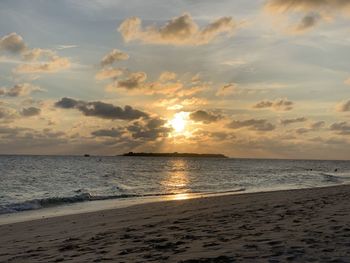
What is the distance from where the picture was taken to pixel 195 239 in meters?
11.6

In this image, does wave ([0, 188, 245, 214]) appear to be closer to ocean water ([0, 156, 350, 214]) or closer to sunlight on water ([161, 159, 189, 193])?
ocean water ([0, 156, 350, 214])

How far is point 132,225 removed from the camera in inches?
623

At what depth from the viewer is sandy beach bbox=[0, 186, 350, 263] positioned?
30.0 ft

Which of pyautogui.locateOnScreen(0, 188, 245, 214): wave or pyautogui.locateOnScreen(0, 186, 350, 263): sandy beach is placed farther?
pyautogui.locateOnScreen(0, 188, 245, 214): wave

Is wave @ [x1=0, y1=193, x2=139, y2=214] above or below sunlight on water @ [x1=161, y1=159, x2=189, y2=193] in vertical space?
above

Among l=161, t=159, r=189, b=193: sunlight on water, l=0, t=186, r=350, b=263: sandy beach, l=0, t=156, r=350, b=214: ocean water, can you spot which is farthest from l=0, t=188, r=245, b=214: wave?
l=0, t=186, r=350, b=263: sandy beach

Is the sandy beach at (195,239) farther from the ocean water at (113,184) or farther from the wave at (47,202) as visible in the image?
the ocean water at (113,184)

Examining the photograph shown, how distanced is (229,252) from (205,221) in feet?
20.5

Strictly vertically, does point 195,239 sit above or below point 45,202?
above

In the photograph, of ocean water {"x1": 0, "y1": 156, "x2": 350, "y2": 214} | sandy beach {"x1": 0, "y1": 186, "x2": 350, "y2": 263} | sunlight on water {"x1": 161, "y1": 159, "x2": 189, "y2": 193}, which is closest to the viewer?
sandy beach {"x1": 0, "y1": 186, "x2": 350, "y2": 263}

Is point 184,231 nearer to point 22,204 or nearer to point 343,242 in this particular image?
point 343,242

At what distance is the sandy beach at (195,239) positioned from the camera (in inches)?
360

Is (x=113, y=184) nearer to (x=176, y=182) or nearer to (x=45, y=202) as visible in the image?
(x=176, y=182)

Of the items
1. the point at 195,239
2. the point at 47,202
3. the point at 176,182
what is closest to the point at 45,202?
the point at 47,202
